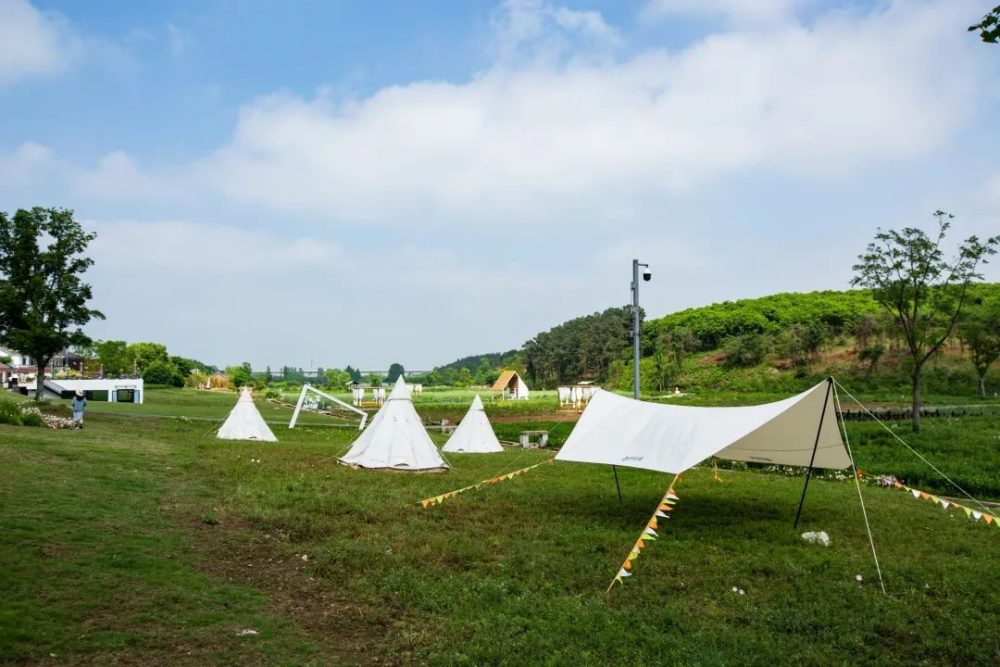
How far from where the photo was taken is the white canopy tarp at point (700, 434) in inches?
394

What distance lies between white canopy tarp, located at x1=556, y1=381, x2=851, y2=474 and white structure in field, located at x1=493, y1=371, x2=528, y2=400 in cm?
5373

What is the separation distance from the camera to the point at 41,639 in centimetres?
563

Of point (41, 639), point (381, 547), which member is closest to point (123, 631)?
point (41, 639)

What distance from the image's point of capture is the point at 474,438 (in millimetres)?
24328

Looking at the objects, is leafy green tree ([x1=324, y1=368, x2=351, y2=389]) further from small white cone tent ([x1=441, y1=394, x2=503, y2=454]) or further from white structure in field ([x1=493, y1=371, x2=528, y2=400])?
small white cone tent ([x1=441, y1=394, x2=503, y2=454])

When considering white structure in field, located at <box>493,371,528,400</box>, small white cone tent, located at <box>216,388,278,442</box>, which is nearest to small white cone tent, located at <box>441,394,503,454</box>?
small white cone tent, located at <box>216,388,278,442</box>

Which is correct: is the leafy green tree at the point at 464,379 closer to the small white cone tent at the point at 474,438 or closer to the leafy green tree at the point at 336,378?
the leafy green tree at the point at 336,378

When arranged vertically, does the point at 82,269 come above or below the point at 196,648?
above

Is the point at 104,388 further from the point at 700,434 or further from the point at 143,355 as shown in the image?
the point at 700,434

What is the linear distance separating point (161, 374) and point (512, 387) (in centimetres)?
4779

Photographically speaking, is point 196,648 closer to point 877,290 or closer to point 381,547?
point 381,547

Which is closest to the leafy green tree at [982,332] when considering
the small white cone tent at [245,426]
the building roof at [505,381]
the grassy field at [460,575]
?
the grassy field at [460,575]

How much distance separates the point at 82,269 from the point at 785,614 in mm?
34608

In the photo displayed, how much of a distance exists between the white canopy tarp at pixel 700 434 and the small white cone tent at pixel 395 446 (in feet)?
22.3
